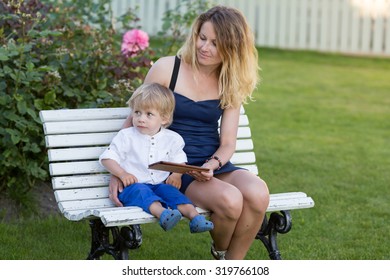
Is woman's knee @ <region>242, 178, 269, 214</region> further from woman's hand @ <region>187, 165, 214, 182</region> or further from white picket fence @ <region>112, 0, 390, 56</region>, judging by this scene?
white picket fence @ <region>112, 0, 390, 56</region>

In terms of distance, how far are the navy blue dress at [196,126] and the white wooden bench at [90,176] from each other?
33cm

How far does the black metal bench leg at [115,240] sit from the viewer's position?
3.93 m

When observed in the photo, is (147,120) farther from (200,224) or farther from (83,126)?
(200,224)

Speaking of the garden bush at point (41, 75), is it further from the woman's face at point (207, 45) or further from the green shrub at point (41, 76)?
the woman's face at point (207, 45)

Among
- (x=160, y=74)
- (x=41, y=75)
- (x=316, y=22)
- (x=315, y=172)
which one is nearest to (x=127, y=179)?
(x=160, y=74)

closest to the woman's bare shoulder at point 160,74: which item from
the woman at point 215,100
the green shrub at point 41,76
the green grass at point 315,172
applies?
the woman at point 215,100

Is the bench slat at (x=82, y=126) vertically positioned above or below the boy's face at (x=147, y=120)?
below

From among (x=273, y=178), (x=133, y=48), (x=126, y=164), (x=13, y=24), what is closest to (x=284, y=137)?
(x=273, y=178)

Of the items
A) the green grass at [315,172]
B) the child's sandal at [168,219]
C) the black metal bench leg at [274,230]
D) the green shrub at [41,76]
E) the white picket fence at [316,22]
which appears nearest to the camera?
the child's sandal at [168,219]

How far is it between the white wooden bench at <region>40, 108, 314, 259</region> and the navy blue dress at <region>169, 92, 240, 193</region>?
1.07ft

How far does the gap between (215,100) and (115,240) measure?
2.83 feet

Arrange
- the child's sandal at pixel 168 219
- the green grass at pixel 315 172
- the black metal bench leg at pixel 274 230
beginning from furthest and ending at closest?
the green grass at pixel 315 172
the black metal bench leg at pixel 274 230
the child's sandal at pixel 168 219

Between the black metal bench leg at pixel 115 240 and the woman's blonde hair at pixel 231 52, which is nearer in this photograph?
the black metal bench leg at pixel 115 240

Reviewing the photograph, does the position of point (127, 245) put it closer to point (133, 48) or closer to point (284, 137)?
point (133, 48)
